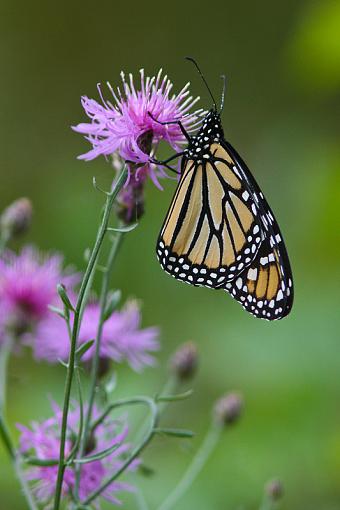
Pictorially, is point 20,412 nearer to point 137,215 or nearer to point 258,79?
point 137,215

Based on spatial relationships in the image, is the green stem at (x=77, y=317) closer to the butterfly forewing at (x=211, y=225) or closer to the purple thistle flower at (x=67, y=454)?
the purple thistle flower at (x=67, y=454)

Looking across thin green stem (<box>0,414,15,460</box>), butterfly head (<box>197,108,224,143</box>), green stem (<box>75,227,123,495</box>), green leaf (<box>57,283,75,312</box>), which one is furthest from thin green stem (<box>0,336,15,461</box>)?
butterfly head (<box>197,108,224,143</box>)

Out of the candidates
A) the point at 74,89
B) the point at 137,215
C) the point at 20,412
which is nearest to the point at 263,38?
the point at 74,89

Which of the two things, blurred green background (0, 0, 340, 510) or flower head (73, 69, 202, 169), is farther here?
blurred green background (0, 0, 340, 510)

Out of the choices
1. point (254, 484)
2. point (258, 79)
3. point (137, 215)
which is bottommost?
point (254, 484)

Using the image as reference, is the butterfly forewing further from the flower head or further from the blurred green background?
the blurred green background

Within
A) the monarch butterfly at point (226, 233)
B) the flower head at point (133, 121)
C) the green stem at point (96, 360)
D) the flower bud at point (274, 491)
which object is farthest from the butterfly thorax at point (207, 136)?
the flower bud at point (274, 491)
